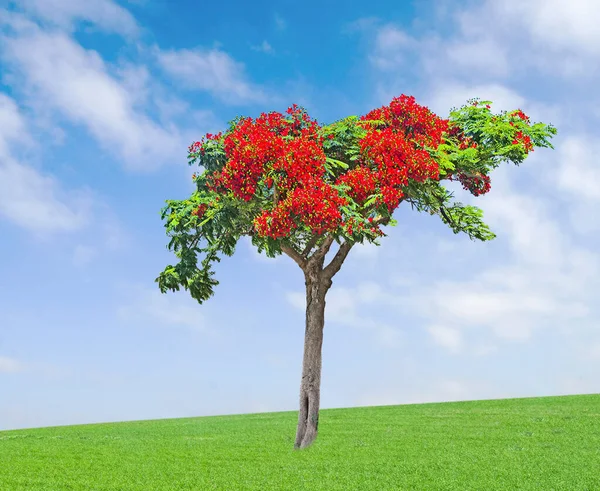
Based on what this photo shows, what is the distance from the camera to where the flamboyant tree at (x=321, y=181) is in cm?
1741

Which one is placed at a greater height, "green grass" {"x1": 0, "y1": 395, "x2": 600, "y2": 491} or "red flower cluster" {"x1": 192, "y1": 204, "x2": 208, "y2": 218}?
"red flower cluster" {"x1": 192, "y1": 204, "x2": 208, "y2": 218}

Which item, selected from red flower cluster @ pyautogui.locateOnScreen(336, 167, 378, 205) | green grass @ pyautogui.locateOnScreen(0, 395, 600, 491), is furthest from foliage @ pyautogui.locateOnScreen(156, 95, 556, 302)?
green grass @ pyautogui.locateOnScreen(0, 395, 600, 491)

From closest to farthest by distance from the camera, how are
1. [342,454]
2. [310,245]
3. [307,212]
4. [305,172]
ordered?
[307,212] → [305,172] → [342,454] → [310,245]

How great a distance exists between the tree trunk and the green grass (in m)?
0.63

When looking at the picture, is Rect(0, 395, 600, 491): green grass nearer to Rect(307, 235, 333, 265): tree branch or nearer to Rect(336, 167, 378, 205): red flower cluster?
Rect(307, 235, 333, 265): tree branch

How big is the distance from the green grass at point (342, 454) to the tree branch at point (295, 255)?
5738 mm

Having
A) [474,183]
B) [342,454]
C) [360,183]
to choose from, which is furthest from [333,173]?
[342,454]

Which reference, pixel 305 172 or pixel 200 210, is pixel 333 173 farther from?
pixel 200 210

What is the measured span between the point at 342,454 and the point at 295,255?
6222 mm

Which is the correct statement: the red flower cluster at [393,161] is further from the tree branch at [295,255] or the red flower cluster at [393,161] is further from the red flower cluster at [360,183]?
the tree branch at [295,255]

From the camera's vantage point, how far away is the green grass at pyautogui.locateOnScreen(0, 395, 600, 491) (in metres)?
14.8

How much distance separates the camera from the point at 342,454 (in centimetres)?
1831

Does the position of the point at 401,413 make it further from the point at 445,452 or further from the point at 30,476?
the point at 30,476

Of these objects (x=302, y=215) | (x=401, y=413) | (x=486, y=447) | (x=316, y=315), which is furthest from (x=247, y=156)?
(x=401, y=413)
